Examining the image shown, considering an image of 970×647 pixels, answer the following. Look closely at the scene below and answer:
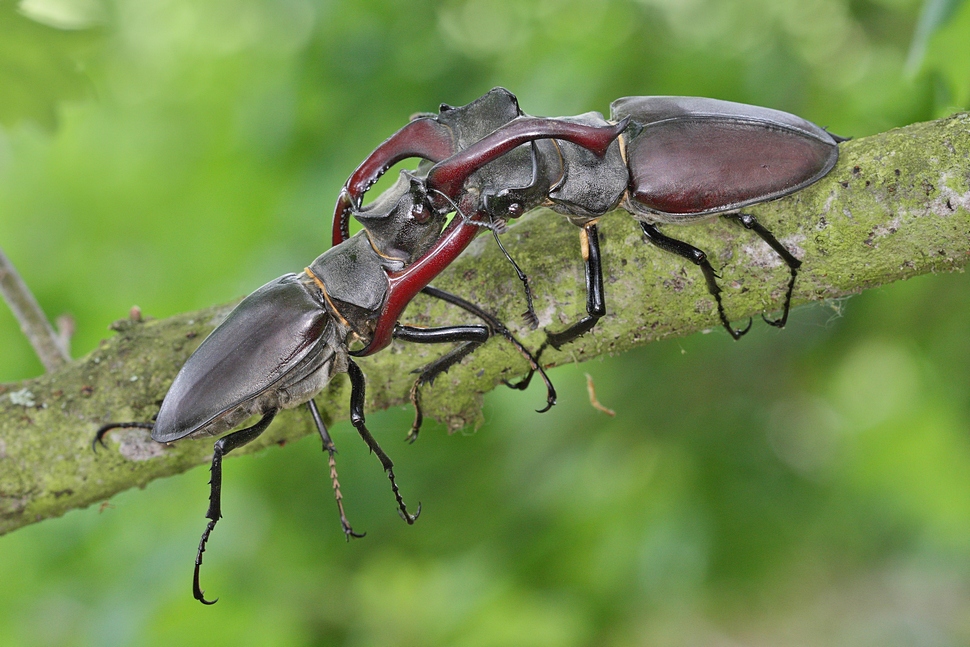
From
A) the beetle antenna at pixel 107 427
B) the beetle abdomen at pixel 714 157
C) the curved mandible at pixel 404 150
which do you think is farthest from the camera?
the beetle antenna at pixel 107 427

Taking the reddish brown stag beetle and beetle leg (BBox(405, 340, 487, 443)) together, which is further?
beetle leg (BBox(405, 340, 487, 443))

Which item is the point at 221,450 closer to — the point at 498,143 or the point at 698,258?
the point at 498,143

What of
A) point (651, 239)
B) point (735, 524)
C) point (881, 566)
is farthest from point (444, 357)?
point (881, 566)

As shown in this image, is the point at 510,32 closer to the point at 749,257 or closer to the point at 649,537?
the point at 749,257

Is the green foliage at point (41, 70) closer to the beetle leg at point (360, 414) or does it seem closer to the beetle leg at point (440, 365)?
the beetle leg at point (360, 414)

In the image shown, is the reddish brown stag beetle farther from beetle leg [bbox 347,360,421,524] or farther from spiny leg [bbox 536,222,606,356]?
spiny leg [bbox 536,222,606,356]

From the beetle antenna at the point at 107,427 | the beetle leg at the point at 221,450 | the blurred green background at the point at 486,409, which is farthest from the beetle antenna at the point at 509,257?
the beetle antenna at the point at 107,427

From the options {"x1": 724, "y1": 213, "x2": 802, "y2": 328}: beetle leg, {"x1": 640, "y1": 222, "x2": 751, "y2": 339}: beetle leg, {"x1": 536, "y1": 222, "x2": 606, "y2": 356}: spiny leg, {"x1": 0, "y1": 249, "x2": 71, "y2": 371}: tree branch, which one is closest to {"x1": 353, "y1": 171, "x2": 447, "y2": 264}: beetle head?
{"x1": 536, "y1": 222, "x2": 606, "y2": 356}: spiny leg
